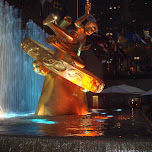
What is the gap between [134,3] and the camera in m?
49.1

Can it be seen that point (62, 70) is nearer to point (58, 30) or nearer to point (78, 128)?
point (58, 30)

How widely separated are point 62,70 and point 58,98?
1.21 meters

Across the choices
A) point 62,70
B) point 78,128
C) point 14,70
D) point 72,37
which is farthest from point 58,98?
point 14,70

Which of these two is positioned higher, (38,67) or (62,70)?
(38,67)

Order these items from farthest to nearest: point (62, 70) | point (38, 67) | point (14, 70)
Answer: point (14, 70)
point (38, 67)
point (62, 70)

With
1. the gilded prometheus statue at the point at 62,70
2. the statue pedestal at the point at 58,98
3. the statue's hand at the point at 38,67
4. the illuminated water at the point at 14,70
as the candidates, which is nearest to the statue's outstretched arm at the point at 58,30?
the gilded prometheus statue at the point at 62,70

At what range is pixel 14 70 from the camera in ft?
43.1

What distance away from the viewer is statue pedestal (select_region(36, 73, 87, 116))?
30.7 feet

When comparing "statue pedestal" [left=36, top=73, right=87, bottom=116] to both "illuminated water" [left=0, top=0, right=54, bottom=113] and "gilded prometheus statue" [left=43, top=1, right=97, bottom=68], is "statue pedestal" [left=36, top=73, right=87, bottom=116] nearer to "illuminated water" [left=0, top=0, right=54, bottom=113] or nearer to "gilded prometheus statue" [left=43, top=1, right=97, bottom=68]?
"gilded prometheus statue" [left=43, top=1, right=97, bottom=68]

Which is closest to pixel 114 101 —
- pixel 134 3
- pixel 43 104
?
pixel 43 104

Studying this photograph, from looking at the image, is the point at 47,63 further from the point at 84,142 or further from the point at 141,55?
the point at 141,55

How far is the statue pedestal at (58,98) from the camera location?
9367 millimetres

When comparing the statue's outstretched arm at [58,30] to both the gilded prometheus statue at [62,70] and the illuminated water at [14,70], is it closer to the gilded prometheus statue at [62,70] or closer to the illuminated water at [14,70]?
the gilded prometheus statue at [62,70]

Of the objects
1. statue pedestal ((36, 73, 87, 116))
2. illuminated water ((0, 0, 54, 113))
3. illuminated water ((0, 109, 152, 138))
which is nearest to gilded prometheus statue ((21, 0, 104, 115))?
statue pedestal ((36, 73, 87, 116))
